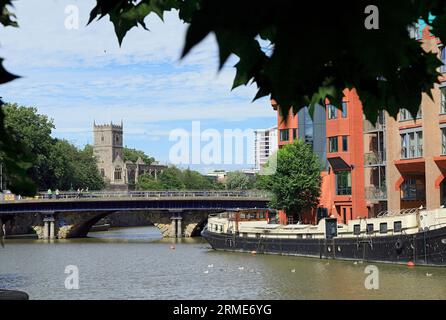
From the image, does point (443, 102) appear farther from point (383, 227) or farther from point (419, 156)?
point (383, 227)

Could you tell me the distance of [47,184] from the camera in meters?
124

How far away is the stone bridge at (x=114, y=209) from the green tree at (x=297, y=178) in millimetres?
24755

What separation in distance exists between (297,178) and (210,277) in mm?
27535

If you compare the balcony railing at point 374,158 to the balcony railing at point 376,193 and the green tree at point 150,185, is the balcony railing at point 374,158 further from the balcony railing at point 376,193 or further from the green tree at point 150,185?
the green tree at point 150,185

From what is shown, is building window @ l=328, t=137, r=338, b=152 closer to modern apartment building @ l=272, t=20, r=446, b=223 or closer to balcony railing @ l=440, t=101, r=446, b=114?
modern apartment building @ l=272, t=20, r=446, b=223

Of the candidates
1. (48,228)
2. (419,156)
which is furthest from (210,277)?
(48,228)

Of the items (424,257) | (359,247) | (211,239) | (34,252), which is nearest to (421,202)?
(359,247)

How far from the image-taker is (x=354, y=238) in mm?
49000

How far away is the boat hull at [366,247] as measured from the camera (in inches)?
1655

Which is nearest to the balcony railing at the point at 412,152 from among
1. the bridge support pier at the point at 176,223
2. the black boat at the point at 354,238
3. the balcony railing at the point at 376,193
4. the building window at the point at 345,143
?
the black boat at the point at 354,238

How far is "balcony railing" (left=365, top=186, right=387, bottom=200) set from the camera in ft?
200

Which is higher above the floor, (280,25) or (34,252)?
(280,25)
